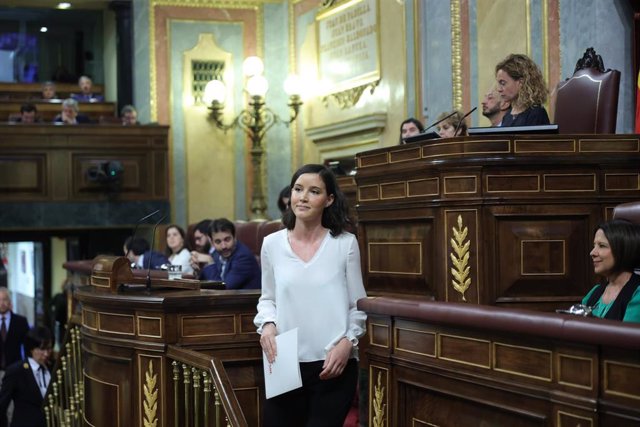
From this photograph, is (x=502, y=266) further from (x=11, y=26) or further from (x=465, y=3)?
(x=11, y=26)

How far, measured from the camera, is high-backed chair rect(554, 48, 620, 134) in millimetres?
4914

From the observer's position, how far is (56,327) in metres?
10.0

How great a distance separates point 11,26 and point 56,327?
24.4ft

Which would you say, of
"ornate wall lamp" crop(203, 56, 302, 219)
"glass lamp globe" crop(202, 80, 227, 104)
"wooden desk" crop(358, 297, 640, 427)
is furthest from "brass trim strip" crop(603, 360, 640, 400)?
"glass lamp globe" crop(202, 80, 227, 104)

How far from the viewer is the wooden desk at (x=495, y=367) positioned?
93.8 inches

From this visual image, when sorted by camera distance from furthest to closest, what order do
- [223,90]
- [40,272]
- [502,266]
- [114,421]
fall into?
[40,272] → [223,90] → [114,421] → [502,266]

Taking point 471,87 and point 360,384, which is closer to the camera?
point 360,384

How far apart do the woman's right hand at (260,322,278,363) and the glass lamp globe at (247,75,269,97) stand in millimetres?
7593

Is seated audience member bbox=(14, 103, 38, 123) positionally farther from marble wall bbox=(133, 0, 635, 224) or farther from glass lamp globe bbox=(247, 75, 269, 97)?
glass lamp globe bbox=(247, 75, 269, 97)

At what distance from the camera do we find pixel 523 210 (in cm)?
418

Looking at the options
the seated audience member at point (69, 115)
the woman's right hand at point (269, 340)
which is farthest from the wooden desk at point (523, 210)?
the seated audience member at point (69, 115)

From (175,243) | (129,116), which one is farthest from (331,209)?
(129,116)

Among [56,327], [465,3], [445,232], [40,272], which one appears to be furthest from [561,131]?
[40,272]

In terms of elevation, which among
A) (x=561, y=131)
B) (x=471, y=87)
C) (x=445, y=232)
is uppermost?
(x=471, y=87)
